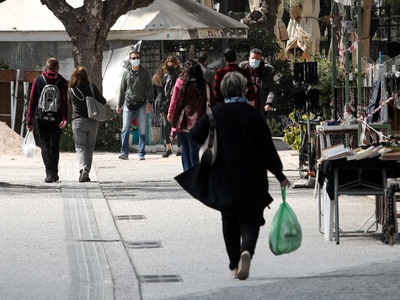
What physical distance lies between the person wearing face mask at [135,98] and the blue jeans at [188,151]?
5885mm

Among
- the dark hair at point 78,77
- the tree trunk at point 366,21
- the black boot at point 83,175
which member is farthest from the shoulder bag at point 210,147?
the tree trunk at point 366,21

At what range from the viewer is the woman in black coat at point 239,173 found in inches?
347

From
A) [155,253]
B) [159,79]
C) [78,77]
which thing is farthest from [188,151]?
[159,79]

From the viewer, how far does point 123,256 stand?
1021 cm

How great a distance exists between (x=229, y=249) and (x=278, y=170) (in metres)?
0.67

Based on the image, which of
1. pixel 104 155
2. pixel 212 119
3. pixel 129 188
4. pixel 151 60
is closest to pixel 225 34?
pixel 151 60

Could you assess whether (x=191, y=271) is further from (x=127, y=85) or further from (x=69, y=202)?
(x=127, y=85)

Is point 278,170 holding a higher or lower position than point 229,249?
higher

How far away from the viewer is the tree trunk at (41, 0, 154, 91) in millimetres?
23031

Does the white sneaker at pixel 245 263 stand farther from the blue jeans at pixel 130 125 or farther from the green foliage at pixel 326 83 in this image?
the blue jeans at pixel 130 125

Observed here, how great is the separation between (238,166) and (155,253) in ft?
6.07

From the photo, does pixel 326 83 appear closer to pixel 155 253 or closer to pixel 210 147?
pixel 155 253

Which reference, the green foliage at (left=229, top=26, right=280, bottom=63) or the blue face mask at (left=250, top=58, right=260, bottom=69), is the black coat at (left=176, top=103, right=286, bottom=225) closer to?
the blue face mask at (left=250, top=58, right=260, bottom=69)

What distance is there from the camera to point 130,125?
2178 centimetres
